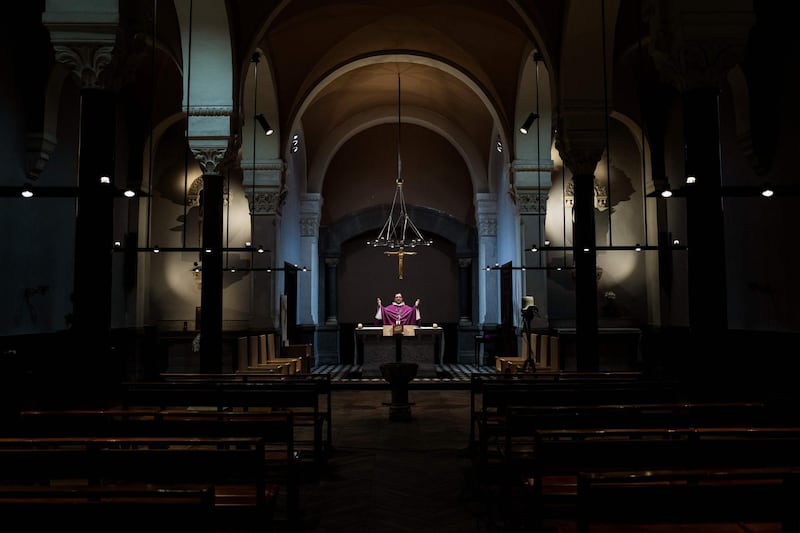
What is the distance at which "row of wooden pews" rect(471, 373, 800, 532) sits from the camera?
235 centimetres

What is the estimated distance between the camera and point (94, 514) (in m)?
2.15

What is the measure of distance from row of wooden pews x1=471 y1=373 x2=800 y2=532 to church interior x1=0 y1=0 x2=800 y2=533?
16mm

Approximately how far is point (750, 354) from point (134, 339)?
11.2 m

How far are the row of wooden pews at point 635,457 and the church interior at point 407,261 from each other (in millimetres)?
16

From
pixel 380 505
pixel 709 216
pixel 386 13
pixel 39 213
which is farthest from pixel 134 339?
pixel 709 216

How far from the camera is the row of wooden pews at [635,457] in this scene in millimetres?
2352

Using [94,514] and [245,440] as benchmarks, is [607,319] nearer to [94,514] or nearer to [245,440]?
[245,440]

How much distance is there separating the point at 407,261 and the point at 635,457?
1775 cm

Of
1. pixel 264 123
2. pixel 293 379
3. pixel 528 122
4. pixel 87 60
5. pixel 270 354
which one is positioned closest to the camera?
pixel 87 60

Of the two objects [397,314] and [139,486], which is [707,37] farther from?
[397,314]

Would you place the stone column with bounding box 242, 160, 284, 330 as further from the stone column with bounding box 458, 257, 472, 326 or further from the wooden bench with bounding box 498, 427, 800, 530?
the wooden bench with bounding box 498, 427, 800, 530

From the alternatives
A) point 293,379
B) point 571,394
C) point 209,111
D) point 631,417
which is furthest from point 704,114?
point 209,111

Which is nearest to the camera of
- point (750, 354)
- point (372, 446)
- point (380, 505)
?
point (380, 505)

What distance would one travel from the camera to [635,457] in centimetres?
318
